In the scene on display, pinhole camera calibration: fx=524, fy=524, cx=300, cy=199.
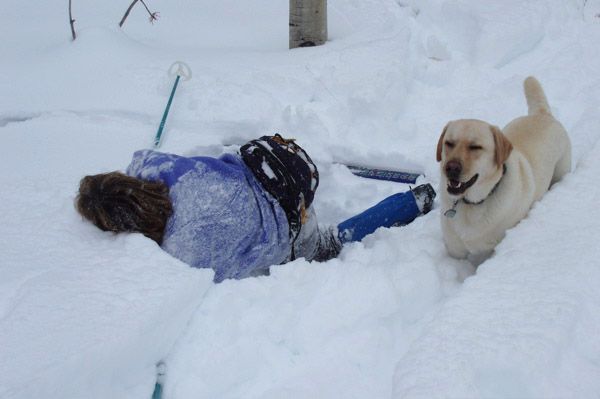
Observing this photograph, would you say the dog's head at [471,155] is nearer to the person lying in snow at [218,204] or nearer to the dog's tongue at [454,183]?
the dog's tongue at [454,183]

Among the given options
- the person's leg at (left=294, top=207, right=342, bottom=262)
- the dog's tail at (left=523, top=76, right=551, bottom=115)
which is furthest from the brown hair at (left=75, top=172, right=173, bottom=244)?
the dog's tail at (left=523, top=76, right=551, bottom=115)

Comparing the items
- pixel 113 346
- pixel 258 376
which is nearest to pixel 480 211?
pixel 258 376

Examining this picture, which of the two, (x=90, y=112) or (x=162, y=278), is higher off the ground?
(x=162, y=278)

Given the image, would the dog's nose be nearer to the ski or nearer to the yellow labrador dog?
the yellow labrador dog

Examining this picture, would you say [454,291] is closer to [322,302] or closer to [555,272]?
[555,272]

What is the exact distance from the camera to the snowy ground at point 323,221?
5.45ft

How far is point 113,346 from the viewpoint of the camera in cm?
163

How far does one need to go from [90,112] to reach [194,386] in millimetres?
2859

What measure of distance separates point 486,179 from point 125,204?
160cm

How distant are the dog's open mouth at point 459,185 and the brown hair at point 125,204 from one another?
4.08ft

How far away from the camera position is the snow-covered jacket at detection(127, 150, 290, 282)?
2184 mm

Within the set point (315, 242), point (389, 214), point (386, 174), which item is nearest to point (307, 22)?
point (386, 174)

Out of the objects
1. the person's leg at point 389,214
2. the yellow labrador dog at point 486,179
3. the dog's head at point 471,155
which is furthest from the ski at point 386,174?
the dog's head at point 471,155

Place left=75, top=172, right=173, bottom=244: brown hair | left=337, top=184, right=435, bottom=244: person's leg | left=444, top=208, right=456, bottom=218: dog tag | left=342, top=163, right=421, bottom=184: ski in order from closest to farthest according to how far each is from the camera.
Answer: left=75, top=172, right=173, bottom=244: brown hair, left=444, top=208, right=456, bottom=218: dog tag, left=337, top=184, right=435, bottom=244: person's leg, left=342, top=163, right=421, bottom=184: ski
